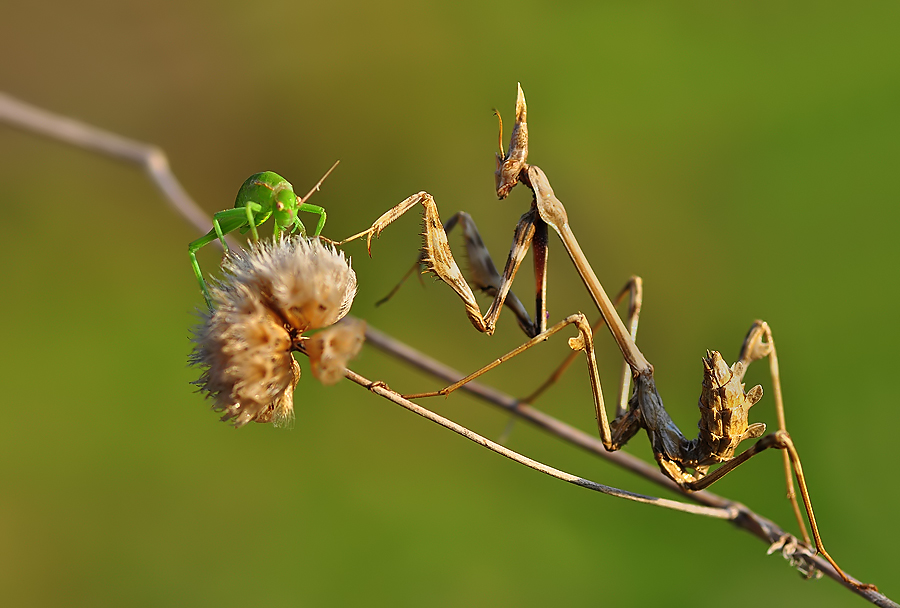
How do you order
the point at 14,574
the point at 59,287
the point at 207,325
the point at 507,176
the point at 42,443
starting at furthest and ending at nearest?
the point at 59,287 → the point at 42,443 → the point at 14,574 → the point at 507,176 → the point at 207,325

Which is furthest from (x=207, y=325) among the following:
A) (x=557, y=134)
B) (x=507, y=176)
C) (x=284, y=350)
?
(x=557, y=134)

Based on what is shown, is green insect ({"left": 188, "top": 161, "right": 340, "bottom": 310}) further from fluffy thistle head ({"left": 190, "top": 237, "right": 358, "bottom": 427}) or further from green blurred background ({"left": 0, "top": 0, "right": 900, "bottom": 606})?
green blurred background ({"left": 0, "top": 0, "right": 900, "bottom": 606})

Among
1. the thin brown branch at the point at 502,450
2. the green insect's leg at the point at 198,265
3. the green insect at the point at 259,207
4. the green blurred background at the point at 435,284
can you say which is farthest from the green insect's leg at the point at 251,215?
the green blurred background at the point at 435,284

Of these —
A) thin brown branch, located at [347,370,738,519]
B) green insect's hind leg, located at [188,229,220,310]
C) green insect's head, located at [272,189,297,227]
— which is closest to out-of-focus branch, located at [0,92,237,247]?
green insect's hind leg, located at [188,229,220,310]

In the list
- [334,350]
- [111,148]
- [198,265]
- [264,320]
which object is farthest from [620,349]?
[111,148]

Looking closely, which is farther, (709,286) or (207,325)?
(709,286)

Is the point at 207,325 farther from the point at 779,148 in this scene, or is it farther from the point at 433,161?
the point at 779,148
